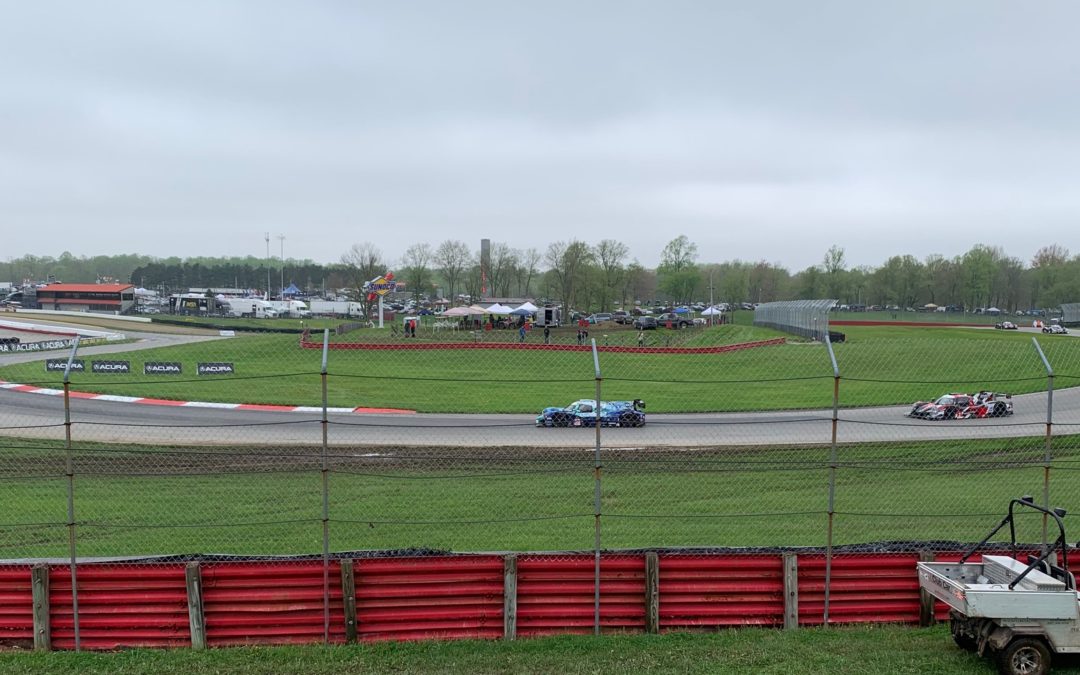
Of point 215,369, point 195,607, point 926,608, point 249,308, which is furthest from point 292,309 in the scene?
point 926,608

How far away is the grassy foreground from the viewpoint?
6426 mm

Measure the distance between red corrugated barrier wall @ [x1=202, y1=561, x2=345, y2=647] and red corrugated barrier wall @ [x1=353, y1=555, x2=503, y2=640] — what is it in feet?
1.24

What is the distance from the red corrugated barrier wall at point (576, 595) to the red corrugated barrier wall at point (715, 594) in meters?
0.29

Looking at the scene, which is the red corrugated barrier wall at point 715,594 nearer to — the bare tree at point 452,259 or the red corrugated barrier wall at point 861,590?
the red corrugated barrier wall at point 861,590

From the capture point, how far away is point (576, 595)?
7398 mm

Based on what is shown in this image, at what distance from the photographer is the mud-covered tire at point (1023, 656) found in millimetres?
6105

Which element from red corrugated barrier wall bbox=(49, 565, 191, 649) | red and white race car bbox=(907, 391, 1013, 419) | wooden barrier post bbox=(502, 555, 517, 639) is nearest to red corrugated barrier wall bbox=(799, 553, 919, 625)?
wooden barrier post bbox=(502, 555, 517, 639)

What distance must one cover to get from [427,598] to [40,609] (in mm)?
3947

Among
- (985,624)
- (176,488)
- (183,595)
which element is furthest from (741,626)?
(176,488)

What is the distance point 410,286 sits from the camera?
395 ft

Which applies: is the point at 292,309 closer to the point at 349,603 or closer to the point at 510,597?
the point at 349,603

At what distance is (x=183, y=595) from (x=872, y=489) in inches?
505

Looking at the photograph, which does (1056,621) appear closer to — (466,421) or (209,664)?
(209,664)

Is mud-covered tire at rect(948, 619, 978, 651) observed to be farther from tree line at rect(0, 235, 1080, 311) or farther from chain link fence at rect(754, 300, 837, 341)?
tree line at rect(0, 235, 1080, 311)
